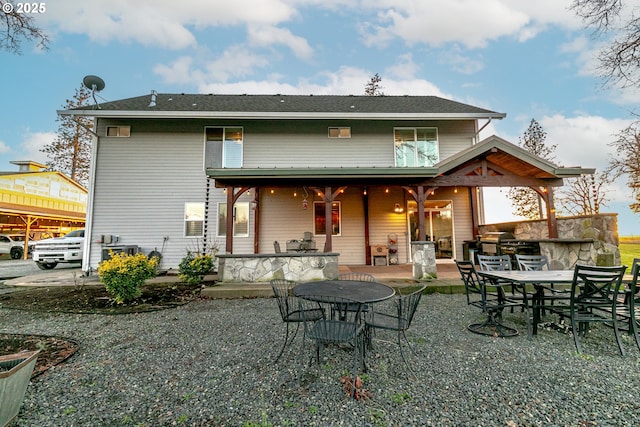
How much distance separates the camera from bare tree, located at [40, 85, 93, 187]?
1775 cm

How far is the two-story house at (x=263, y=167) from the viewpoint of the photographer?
8.69 meters

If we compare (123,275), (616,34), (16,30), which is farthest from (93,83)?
(616,34)

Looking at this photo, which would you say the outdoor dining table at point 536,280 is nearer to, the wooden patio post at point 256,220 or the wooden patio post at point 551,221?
the wooden patio post at point 551,221

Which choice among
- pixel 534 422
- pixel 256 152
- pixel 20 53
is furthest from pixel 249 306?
pixel 20 53

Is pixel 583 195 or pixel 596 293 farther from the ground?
pixel 583 195

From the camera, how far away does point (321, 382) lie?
8.25 feet

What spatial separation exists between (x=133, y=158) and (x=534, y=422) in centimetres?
1093

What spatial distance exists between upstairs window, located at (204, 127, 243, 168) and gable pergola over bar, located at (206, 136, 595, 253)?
2.35 m

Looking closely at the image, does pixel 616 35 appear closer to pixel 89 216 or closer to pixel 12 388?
pixel 12 388

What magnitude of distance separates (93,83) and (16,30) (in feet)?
9.60

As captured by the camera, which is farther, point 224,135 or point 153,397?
point 224,135

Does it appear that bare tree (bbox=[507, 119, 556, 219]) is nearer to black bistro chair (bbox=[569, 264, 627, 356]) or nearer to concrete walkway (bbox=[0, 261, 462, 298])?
concrete walkway (bbox=[0, 261, 462, 298])

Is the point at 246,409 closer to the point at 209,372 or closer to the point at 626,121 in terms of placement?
the point at 209,372

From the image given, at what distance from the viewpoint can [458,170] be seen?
7297 mm
